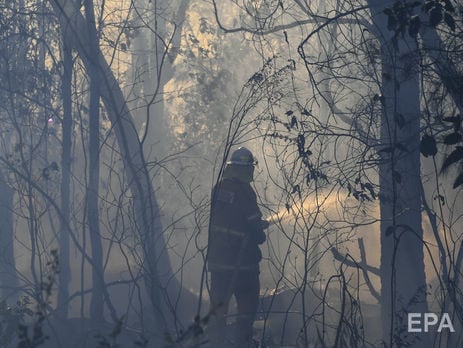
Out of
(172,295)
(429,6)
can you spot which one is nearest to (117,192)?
(172,295)

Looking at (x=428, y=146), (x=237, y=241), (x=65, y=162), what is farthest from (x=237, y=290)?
(x=428, y=146)

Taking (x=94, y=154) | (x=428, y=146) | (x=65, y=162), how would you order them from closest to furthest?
(x=428, y=146), (x=94, y=154), (x=65, y=162)

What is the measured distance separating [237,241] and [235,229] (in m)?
0.13

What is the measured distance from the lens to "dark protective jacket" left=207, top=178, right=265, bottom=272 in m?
7.01

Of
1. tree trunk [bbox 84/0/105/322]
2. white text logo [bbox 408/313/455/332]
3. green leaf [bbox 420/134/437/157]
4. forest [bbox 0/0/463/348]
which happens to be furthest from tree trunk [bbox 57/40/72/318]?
green leaf [bbox 420/134/437/157]

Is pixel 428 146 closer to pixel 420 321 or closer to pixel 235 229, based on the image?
pixel 235 229

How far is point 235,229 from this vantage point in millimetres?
7082

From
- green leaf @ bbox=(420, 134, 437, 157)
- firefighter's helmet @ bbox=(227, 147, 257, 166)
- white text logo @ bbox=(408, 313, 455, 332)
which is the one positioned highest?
firefighter's helmet @ bbox=(227, 147, 257, 166)

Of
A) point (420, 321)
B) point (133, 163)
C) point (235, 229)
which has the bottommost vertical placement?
point (420, 321)

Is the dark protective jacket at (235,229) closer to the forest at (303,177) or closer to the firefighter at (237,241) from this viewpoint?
the firefighter at (237,241)

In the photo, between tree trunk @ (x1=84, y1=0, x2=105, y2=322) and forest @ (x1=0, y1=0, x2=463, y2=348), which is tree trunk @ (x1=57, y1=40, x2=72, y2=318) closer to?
forest @ (x1=0, y1=0, x2=463, y2=348)

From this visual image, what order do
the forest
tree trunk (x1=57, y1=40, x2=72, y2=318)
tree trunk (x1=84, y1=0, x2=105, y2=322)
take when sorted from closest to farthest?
the forest < tree trunk (x1=84, y1=0, x2=105, y2=322) < tree trunk (x1=57, y1=40, x2=72, y2=318)

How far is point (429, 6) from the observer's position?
4266mm

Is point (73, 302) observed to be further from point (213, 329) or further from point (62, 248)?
point (213, 329)
